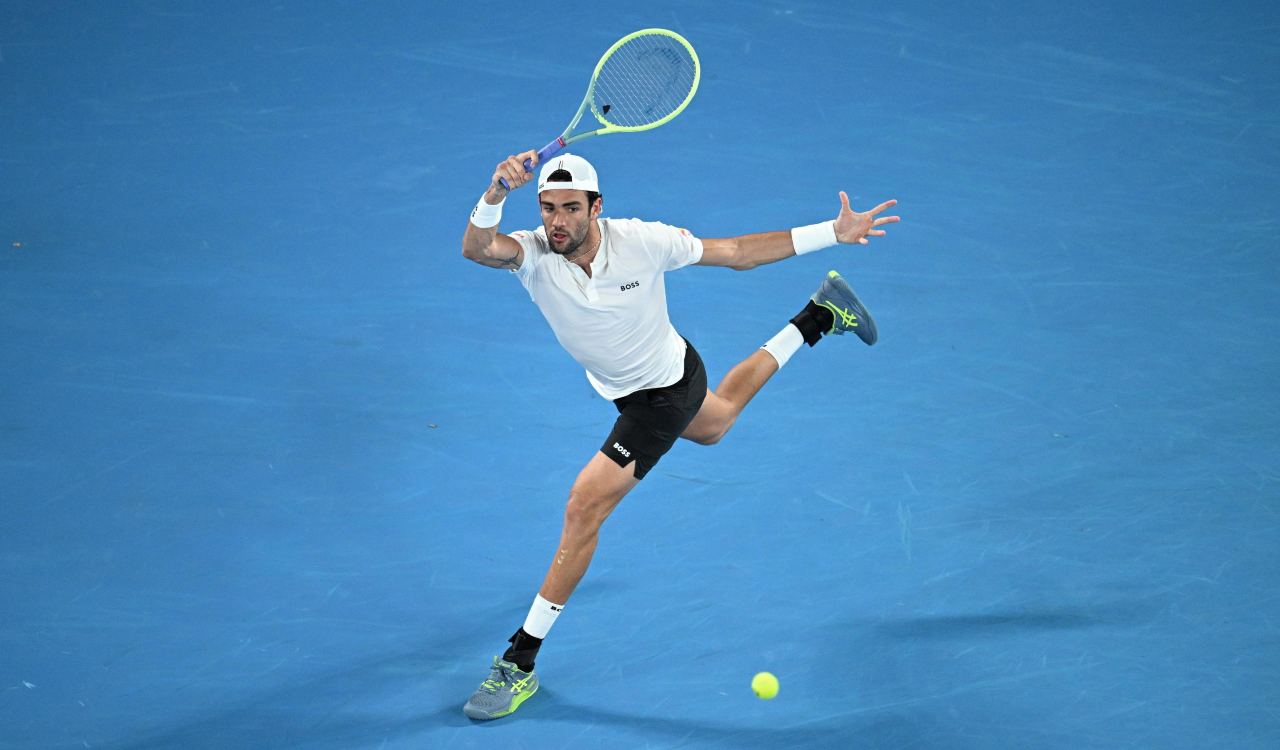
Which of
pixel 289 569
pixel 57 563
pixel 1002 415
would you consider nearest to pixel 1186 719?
pixel 1002 415

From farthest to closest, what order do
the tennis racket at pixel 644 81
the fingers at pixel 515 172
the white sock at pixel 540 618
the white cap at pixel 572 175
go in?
the tennis racket at pixel 644 81 < the white sock at pixel 540 618 < the white cap at pixel 572 175 < the fingers at pixel 515 172

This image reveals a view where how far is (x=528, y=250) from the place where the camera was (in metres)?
4.88

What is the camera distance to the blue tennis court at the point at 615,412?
16.6 feet

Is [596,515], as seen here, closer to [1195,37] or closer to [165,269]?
[165,269]

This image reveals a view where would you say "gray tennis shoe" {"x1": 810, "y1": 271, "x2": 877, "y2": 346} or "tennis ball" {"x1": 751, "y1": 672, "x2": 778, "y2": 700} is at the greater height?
→ "gray tennis shoe" {"x1": 810, "y1": 271, "x2": 877, "y2": 346}

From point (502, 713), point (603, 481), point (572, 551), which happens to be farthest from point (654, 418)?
point (502, 713)

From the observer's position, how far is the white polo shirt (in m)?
4.97

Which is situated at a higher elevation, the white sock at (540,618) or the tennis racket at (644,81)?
the tennis racket at (644,81)

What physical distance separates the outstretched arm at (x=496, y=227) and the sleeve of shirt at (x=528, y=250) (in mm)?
19

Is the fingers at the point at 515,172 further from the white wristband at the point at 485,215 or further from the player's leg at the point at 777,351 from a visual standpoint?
the player's leg at the point at 777,351

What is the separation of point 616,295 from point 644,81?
3.25 feet

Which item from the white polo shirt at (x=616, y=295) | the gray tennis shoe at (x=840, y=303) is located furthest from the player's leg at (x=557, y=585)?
the gray tennis shoe at (x=840, y=303)

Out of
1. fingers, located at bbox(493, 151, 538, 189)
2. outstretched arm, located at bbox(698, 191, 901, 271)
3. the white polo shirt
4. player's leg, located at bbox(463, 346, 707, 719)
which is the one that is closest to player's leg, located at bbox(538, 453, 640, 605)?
player's leg, located at bbox(463, 346, 707, 719)

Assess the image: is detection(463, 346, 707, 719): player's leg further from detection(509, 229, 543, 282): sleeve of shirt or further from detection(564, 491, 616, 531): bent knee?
detection(509, 229, 543, 282): sleeve of shirt
